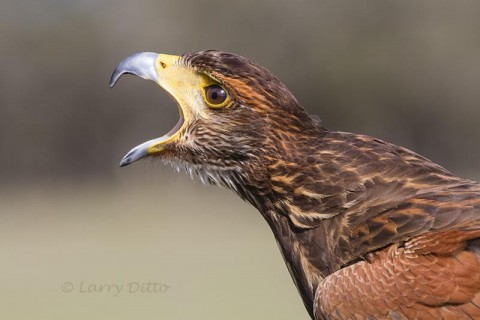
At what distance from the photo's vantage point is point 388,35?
3850cm

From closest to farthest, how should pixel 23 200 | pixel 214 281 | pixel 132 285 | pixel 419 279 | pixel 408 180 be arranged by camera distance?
pixel 419 279 < pixel 408 180 < pixel 132 285 < pixel 214 281 < pixel 23 200

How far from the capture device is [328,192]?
20.0 feet

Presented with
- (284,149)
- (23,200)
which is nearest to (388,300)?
(284,149)

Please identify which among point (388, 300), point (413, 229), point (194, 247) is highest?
point (194, 247)

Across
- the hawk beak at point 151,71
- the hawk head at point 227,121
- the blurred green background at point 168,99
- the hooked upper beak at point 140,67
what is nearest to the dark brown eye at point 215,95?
the hawk head at point 227,121

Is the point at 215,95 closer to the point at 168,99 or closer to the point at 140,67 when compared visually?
the point at 140,67

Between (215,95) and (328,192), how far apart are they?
3.08 feet

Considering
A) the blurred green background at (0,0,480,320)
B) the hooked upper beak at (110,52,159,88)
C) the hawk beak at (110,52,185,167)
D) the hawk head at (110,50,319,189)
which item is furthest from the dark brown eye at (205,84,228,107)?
the blurred green background at (0,0,480,320)

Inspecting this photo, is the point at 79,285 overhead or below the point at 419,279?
overhead

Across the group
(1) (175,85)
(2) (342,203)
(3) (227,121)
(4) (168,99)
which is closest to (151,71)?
Result: (1) (175,85)

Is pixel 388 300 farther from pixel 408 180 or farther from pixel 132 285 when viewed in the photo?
pixel 132 285

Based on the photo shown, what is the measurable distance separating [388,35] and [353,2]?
91.5 inches

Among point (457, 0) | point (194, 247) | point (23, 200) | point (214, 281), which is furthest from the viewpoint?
point (457, 0)

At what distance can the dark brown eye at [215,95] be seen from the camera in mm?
6406
